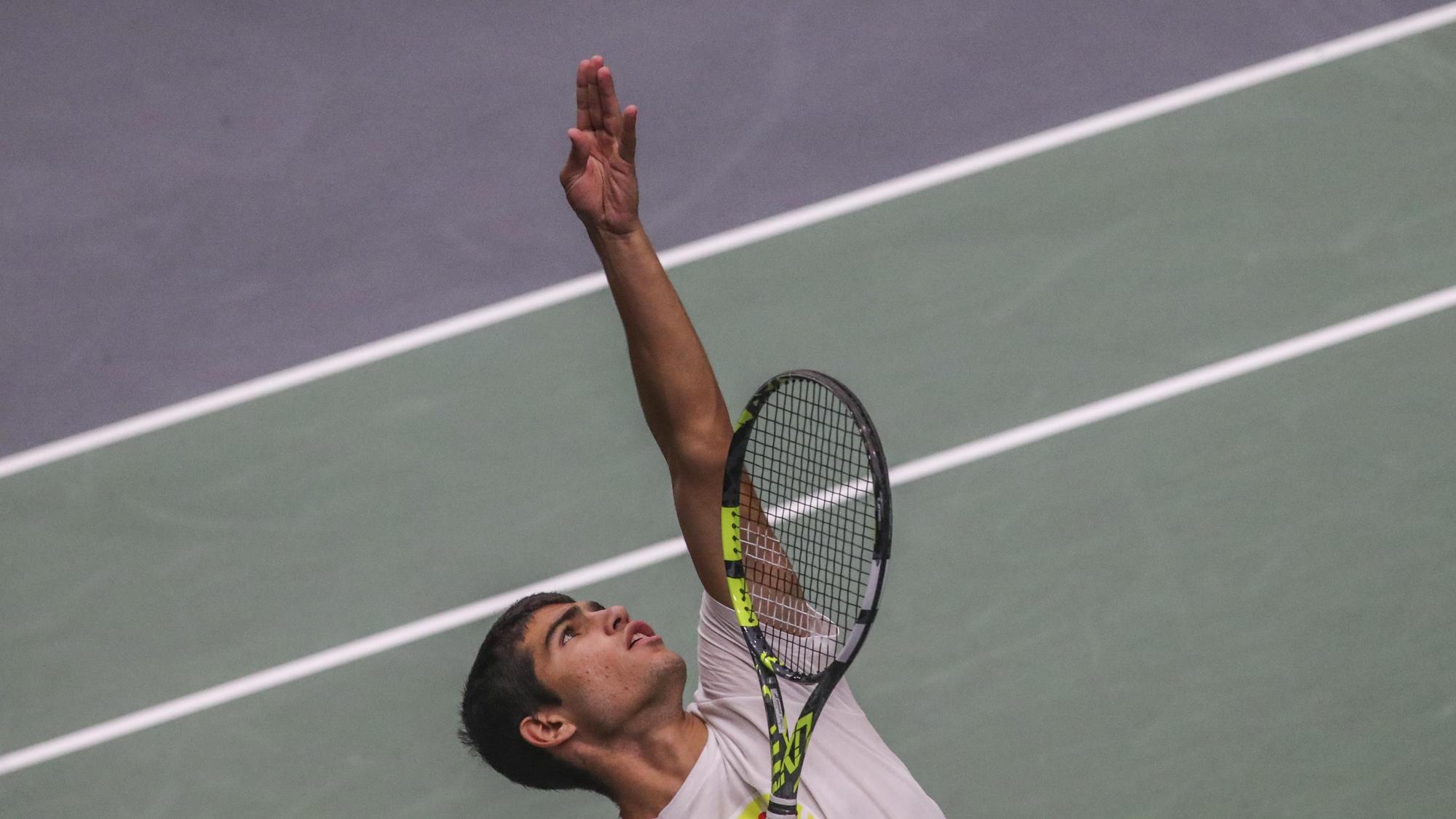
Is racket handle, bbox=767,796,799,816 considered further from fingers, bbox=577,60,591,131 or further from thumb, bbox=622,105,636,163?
fingers, bbox=577,60,591,131

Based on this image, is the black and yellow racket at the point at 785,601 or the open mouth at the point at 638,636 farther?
the open mouth at the point at 638,636

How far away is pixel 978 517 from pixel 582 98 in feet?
9.39

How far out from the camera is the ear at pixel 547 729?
4043 mm

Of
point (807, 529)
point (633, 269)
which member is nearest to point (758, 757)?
point (633, 269)

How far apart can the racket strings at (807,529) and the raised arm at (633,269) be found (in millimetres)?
207

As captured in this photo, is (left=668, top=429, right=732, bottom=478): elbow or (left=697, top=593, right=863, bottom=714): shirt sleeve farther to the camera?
(left=697, top=593, right=863, bottom=714): shirt sleeve

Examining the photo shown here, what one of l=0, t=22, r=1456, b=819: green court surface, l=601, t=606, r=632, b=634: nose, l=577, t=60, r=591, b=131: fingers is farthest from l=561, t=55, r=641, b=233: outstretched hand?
l=0, t=22, r=1456, b=819: green court surface

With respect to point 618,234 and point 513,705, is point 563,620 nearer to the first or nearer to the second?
point 513,705

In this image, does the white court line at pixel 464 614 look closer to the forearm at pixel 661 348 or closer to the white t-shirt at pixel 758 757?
the white t-shirt at pixel 758 757

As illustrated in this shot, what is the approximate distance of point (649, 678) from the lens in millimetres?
4004

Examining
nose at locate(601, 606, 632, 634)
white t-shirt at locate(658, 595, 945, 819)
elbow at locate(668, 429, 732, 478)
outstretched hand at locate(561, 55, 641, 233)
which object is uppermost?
outstretched hand at locate(561, 55, 641, 233)

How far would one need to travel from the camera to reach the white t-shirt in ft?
12.5

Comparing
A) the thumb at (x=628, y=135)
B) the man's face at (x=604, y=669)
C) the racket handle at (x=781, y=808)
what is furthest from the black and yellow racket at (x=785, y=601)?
the thumb at (x=628, y=135)

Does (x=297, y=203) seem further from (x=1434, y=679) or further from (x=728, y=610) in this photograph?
(x=1434, y=679)
